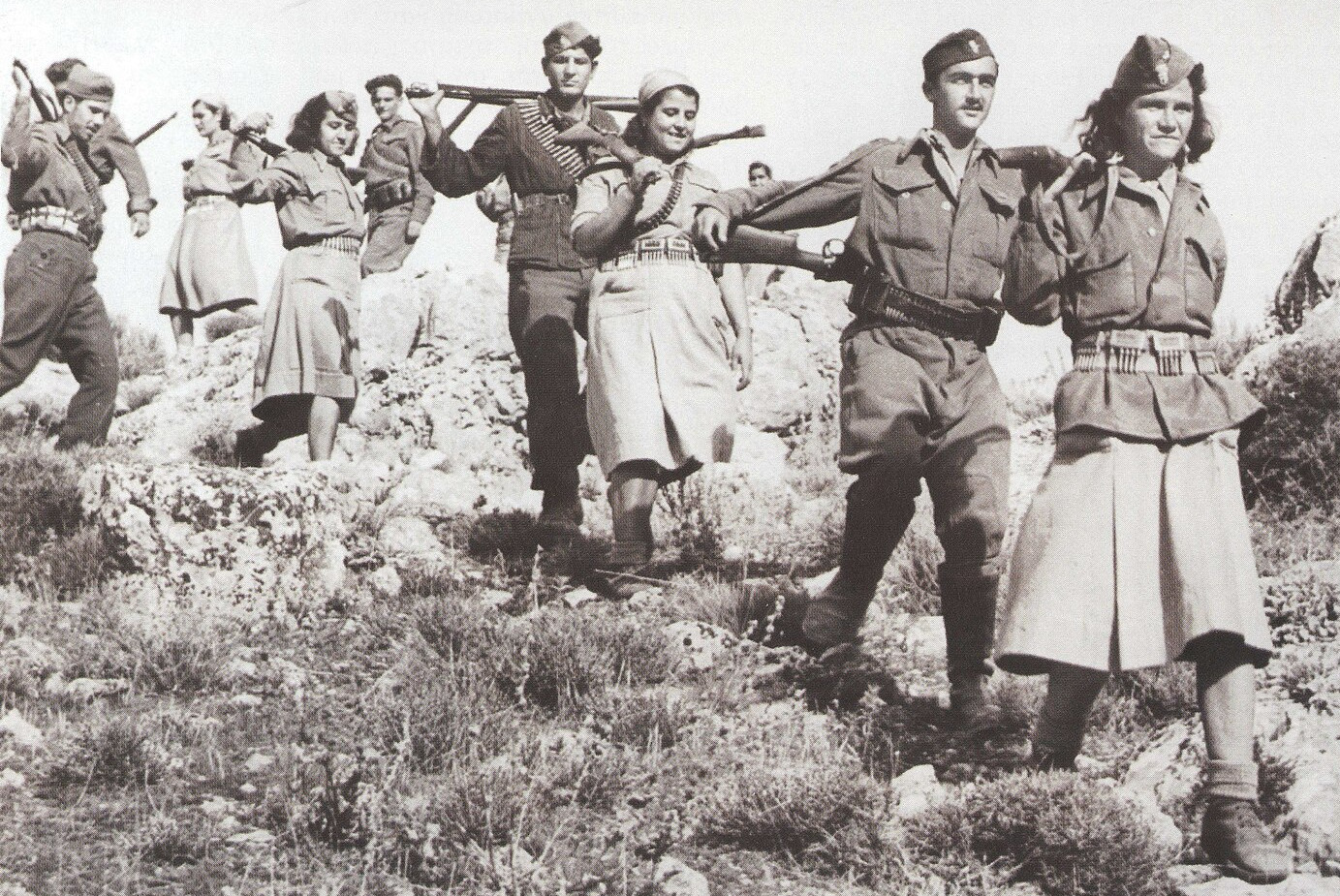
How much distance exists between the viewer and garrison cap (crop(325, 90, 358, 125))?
8.61 meters

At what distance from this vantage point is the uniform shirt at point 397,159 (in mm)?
11648

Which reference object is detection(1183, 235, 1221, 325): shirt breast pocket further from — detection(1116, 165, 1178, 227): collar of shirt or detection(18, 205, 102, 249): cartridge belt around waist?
detection(18, 205, 102, 249): cartridge belt around waist

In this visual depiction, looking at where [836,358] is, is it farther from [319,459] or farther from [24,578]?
[24,578]

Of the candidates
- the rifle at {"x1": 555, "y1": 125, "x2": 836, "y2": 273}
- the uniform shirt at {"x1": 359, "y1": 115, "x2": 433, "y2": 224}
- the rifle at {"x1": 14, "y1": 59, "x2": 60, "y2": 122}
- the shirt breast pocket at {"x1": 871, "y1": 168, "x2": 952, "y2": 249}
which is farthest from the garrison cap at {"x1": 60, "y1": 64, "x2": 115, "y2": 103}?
the shirt breast pocket at {"x1": 871, "y1": 168, "x2": 952, "y2": 249}

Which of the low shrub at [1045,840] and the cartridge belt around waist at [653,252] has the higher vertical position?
the cartridge belt around waist at [653,252]

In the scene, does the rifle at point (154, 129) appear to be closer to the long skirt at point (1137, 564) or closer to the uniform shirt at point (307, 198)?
the uniform shirt at point (307, 198)

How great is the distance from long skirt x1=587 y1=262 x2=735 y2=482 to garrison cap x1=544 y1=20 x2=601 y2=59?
4.45ft

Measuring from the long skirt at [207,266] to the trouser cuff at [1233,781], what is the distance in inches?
410

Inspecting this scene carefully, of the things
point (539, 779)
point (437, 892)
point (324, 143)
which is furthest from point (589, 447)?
point (437, 892)

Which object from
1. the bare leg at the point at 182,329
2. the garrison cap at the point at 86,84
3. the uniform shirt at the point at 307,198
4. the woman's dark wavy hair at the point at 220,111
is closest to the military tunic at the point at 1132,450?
the uniform shirt at the point at 307,198

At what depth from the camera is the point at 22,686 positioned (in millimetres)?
5488

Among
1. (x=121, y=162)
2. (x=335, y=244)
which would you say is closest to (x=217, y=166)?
(x=121, y=162)

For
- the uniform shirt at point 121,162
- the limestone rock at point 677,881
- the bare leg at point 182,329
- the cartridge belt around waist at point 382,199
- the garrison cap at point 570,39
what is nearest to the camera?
the limestone rock at point 677,881

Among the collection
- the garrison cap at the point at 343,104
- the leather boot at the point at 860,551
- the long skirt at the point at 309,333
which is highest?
the garrison cap at the point at 343,104
